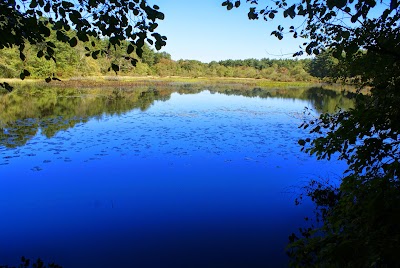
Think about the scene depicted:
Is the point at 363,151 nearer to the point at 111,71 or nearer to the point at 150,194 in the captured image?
the point at 150,194

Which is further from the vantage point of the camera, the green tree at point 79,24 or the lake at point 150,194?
the lake at point 150,194

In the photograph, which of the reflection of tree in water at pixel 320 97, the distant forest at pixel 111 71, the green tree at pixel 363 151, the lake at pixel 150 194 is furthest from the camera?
the distant forest at pixel 111 71

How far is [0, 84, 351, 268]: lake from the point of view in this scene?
7.29 m

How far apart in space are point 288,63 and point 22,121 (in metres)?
148

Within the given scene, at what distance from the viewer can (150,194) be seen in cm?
1062

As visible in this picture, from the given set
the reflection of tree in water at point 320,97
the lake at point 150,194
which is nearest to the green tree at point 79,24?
the lake at point 150,194

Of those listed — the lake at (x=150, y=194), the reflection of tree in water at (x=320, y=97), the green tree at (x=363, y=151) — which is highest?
the green tree at (x=363, y=151)

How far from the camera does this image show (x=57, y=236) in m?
7.89

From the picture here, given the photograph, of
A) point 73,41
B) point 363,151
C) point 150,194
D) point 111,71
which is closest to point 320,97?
point 150,194

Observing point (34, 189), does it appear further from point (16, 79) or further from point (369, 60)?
point (16, 79)

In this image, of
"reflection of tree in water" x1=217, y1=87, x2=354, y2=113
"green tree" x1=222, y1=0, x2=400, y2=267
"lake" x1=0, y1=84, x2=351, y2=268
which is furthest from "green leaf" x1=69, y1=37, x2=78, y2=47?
"reflection of tree in water" x1=217, y1=87, x2=354, y2=113

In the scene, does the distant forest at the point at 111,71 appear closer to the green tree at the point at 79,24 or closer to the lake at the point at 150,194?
the green tree at the point at 79,24

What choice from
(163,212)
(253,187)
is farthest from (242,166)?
(163,212)

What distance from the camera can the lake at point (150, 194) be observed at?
287 inches
